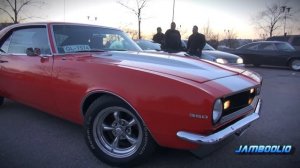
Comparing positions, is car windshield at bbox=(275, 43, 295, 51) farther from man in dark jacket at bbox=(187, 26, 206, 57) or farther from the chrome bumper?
the chrome bumper

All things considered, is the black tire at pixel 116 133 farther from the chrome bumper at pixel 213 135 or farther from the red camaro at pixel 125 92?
→ the chrome bumper at pixel 213 135

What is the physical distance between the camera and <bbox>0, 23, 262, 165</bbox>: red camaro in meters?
2.44

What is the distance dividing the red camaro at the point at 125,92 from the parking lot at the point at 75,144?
1.08 ft

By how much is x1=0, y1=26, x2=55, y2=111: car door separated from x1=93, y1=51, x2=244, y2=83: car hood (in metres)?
0.73

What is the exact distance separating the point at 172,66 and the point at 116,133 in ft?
3.01

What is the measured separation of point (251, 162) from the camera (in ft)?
9.95

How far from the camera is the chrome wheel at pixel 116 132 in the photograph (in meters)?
2.85

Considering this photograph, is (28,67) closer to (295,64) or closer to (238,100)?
(238,100)

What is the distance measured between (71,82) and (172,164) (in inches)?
55.8

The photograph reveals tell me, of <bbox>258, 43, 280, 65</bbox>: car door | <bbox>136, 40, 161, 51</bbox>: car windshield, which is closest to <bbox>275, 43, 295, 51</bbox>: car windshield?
<bbox>258, 43, 280, 65</bbox>: car door

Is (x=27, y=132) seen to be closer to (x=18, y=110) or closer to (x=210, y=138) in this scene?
(x=18, y=110)

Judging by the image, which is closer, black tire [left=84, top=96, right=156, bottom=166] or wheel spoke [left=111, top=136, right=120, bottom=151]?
black tire [left=84, top=96, right=156, bottom=166]

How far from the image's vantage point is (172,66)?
10.00 ft

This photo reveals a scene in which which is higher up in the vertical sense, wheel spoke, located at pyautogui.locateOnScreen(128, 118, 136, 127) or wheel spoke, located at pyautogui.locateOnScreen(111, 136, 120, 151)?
wheel spoke, located at pyautogui.locateOnScreen(128, 118, 136, 127)
